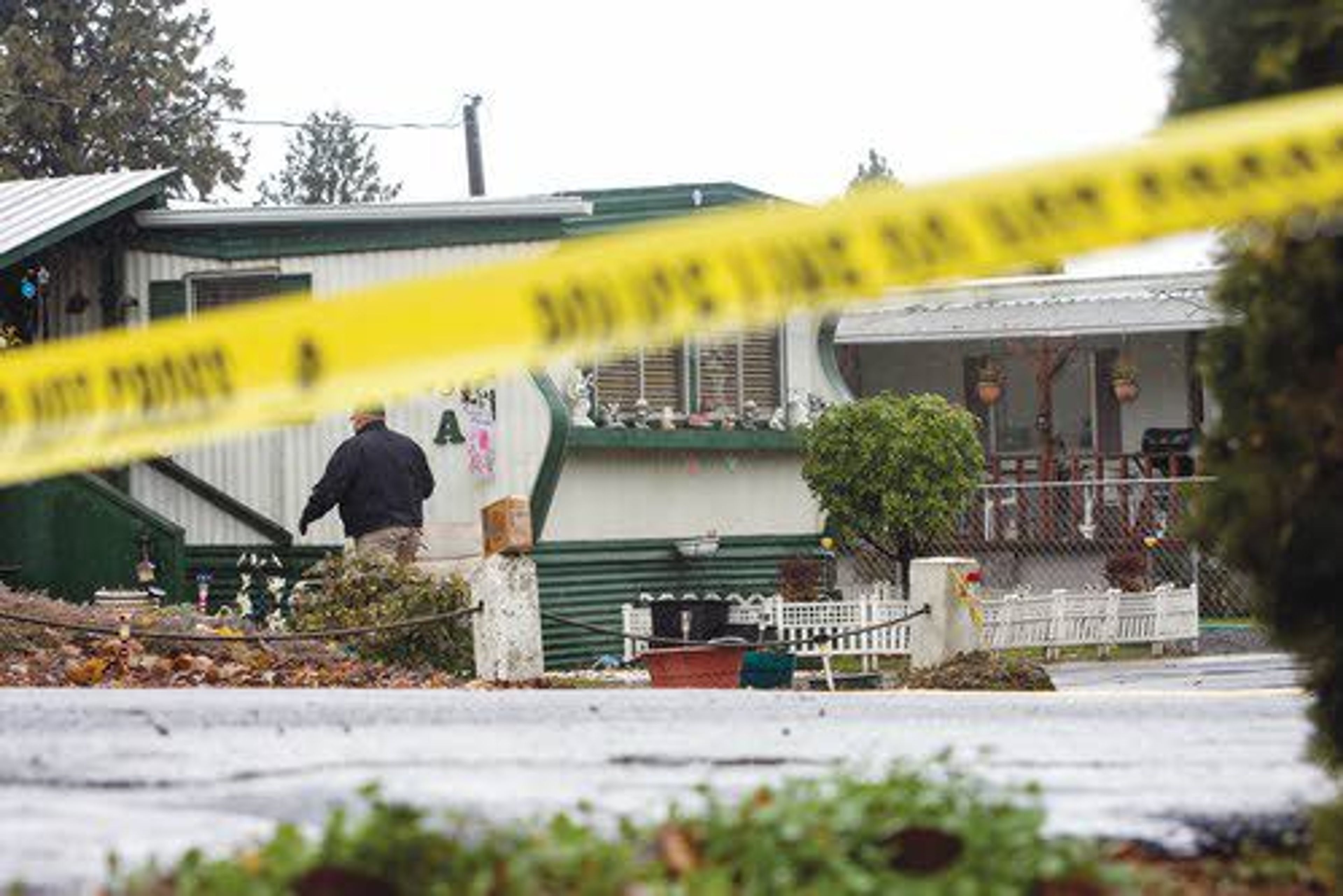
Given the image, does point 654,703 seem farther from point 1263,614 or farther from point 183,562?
point 183,562

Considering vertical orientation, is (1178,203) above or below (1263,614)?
above

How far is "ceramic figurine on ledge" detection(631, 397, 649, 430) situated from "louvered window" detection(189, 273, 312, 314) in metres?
3.44

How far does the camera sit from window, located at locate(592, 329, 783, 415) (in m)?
24.8

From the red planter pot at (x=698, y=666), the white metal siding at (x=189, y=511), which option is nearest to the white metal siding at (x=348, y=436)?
the white metal siding at (x=189, y=511)

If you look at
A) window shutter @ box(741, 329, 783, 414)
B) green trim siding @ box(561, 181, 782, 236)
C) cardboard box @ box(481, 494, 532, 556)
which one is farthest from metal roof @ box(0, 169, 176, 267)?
cardboard box @ box(481, 494, 532, 556)

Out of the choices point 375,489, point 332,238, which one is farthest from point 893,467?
point 375,489

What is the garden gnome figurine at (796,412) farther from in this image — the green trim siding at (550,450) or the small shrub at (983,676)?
the small shrub at (983,676)

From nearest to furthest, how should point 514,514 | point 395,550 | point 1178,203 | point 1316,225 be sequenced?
point 1178,203 < point 1316,225 < point 514,514 < point 395,550

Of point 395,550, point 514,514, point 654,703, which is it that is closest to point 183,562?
point 395,550

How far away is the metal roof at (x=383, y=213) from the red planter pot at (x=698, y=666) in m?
5.78

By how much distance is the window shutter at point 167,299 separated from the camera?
77.7ft

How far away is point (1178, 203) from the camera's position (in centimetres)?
489

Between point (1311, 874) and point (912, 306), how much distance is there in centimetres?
3127

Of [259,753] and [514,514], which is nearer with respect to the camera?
[259,753]
